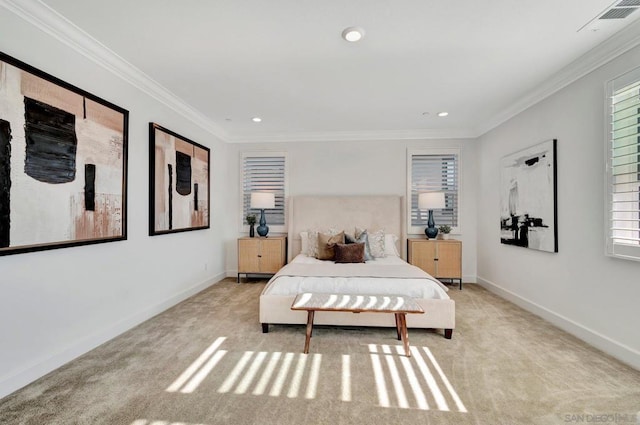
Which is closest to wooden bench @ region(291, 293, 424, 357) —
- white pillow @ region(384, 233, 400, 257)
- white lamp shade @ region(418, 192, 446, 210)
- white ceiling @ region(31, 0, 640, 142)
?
white pillow @ region(384, 233, 400, 257)

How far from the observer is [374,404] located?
6.13ft

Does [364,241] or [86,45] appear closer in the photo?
[86,45]

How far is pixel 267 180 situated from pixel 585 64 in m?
4.55

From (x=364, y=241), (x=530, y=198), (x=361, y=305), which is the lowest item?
(x=361, y=305)

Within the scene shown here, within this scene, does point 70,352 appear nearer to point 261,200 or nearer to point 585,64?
point 261,200

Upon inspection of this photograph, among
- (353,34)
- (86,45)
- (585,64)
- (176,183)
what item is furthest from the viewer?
(176,183)

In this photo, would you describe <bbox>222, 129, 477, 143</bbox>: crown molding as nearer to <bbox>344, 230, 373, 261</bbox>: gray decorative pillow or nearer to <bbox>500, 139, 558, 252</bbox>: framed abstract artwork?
<bbox>500, 139, 558, 252</bbox>: framed abstract artwork

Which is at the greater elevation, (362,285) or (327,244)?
(327,244)

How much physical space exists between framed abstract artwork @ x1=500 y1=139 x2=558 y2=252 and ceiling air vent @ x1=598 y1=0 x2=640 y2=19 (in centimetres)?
132

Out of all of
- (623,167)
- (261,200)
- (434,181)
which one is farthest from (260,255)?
(623,167)

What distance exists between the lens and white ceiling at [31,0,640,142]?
6.95 ft

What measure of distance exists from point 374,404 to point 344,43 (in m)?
2.79

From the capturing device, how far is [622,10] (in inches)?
83.0

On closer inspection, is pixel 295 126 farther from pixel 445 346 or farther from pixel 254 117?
pixel 445 346
